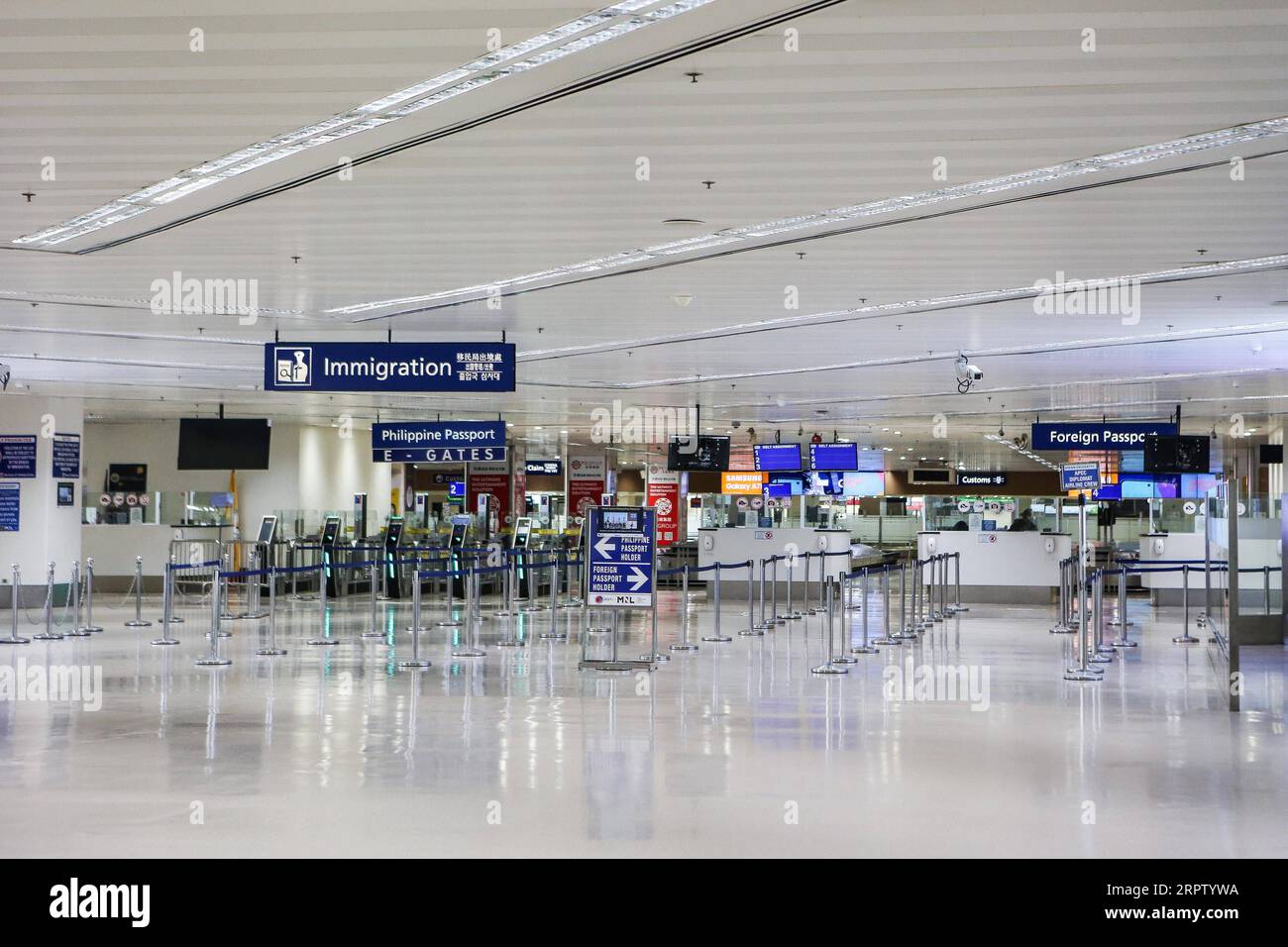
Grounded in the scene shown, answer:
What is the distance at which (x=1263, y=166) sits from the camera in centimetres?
692

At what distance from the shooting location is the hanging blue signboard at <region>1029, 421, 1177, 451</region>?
19312mm

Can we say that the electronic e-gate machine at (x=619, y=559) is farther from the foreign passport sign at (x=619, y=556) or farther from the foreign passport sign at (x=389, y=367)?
the foreign passport sign at (x=389, y=367)

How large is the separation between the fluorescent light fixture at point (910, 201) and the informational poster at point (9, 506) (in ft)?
35.1

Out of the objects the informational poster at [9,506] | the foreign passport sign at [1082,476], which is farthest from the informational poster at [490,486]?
the foreign passport sign at [1082,476]

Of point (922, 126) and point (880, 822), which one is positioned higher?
point (922, 126)

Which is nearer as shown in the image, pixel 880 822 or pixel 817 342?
pixel 880 822

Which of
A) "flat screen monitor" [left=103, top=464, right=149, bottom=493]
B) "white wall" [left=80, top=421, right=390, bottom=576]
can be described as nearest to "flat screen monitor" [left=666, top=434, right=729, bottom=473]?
"white wall" [left=80, top=421, right=390, bottom=576]

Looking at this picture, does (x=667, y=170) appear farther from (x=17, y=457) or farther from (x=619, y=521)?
(x=17, y=457)

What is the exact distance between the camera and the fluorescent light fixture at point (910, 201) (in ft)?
21.0

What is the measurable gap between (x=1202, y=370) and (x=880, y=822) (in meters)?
12.3

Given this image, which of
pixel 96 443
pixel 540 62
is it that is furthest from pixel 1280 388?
pixel 96 443

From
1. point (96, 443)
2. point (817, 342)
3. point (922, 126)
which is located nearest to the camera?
point (922, 126)

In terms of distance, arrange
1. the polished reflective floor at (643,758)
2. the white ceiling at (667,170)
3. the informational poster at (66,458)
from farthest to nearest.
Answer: the informational poster at (66,458) < the polished reflective floor at (643,758) < the white ceiling at (667,170)

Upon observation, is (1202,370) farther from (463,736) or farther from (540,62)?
(540,62)
